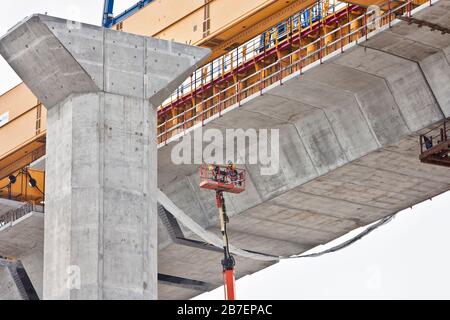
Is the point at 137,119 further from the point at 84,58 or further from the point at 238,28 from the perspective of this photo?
the point at 238,28

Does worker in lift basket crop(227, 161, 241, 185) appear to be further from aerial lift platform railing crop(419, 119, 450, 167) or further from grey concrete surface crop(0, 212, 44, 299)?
grey concrete surface crop(0, 212, 44, 299)

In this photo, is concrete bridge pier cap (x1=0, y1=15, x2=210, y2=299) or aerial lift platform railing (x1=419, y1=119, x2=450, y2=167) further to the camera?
aerial lift platform railing (x1=419, y1=119, x2=450, y2=167)

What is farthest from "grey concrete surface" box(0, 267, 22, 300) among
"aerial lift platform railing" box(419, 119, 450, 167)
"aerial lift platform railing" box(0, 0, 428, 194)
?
"aerial lift platform railing" box(419, 119, 450, 167)

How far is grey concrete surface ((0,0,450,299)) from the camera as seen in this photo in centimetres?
3378

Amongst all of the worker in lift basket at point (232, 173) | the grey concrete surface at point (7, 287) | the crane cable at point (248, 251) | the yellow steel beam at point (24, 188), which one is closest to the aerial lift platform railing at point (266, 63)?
the worker in lift basket at point (232, 173)

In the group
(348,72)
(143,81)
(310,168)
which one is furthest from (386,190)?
(143,81)

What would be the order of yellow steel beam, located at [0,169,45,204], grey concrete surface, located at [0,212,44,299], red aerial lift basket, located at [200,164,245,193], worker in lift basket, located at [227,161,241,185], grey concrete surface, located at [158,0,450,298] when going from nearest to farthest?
1. grey concrete surface, located at [158,0,450,298]
2. red aerial lift basket, located at [200,164,245,193]
3. worker in lift basket, located at [227,161,241,185]
4. grey concrete surface, located at [0,212,44,299]
5. yellow steel beam, located at [0,169,45,204]

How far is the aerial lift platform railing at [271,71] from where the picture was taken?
3388 cm

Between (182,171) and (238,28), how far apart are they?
18.7ft

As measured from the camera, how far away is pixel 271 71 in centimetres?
3834

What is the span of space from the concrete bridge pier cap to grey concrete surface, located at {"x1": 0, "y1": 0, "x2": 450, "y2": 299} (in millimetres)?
5984

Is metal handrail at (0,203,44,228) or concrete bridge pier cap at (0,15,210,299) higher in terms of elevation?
metal handrail at (0,203,44,228)

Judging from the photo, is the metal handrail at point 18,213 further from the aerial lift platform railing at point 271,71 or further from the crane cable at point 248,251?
the crane cable at point 248,251

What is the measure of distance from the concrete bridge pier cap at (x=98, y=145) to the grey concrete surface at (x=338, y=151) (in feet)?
19.6
